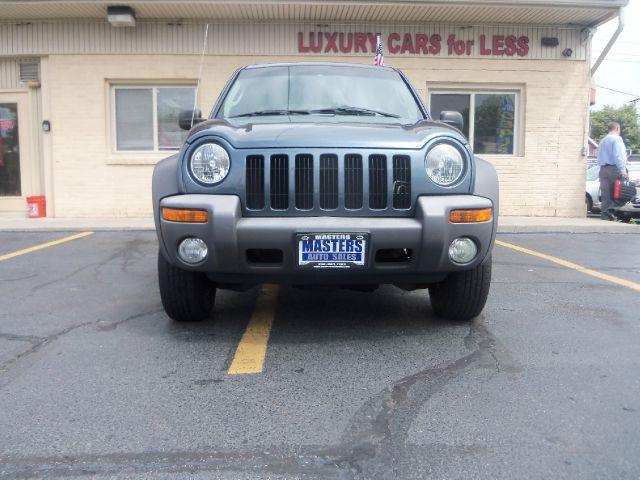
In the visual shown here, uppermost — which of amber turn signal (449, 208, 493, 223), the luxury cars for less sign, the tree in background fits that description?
the tree in background

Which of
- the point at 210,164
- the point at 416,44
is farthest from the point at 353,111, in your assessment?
the point at 416,44

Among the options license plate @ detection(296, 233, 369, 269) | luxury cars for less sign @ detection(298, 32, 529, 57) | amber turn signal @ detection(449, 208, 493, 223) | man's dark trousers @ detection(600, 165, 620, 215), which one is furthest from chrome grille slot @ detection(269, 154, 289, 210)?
man's dark trousers @ detection(600, 165, 620, 215)

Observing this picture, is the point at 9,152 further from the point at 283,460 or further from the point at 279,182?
the point at 283,460

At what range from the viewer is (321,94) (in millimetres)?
4484

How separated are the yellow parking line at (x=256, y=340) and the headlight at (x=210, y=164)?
95 centimetres

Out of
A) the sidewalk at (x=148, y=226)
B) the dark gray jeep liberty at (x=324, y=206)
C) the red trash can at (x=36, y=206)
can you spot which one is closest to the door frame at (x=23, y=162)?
the red trash can at (x=36, y=206)

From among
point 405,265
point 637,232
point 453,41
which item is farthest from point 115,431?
point 453,41

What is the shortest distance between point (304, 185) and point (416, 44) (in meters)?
8.71

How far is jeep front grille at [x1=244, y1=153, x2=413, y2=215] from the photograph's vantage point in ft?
11.0

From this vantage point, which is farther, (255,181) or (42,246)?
(42,246)

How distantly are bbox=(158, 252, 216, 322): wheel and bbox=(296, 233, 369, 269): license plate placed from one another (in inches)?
31.2

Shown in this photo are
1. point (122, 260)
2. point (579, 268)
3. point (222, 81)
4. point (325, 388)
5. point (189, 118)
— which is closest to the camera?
point (325, 388)

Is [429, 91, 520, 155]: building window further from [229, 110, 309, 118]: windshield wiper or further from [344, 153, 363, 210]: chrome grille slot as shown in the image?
[344, 153, 363, 210]: chrome grille slot

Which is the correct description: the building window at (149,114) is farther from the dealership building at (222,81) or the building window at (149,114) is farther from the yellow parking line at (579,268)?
the yellow parking line at (579,268)
